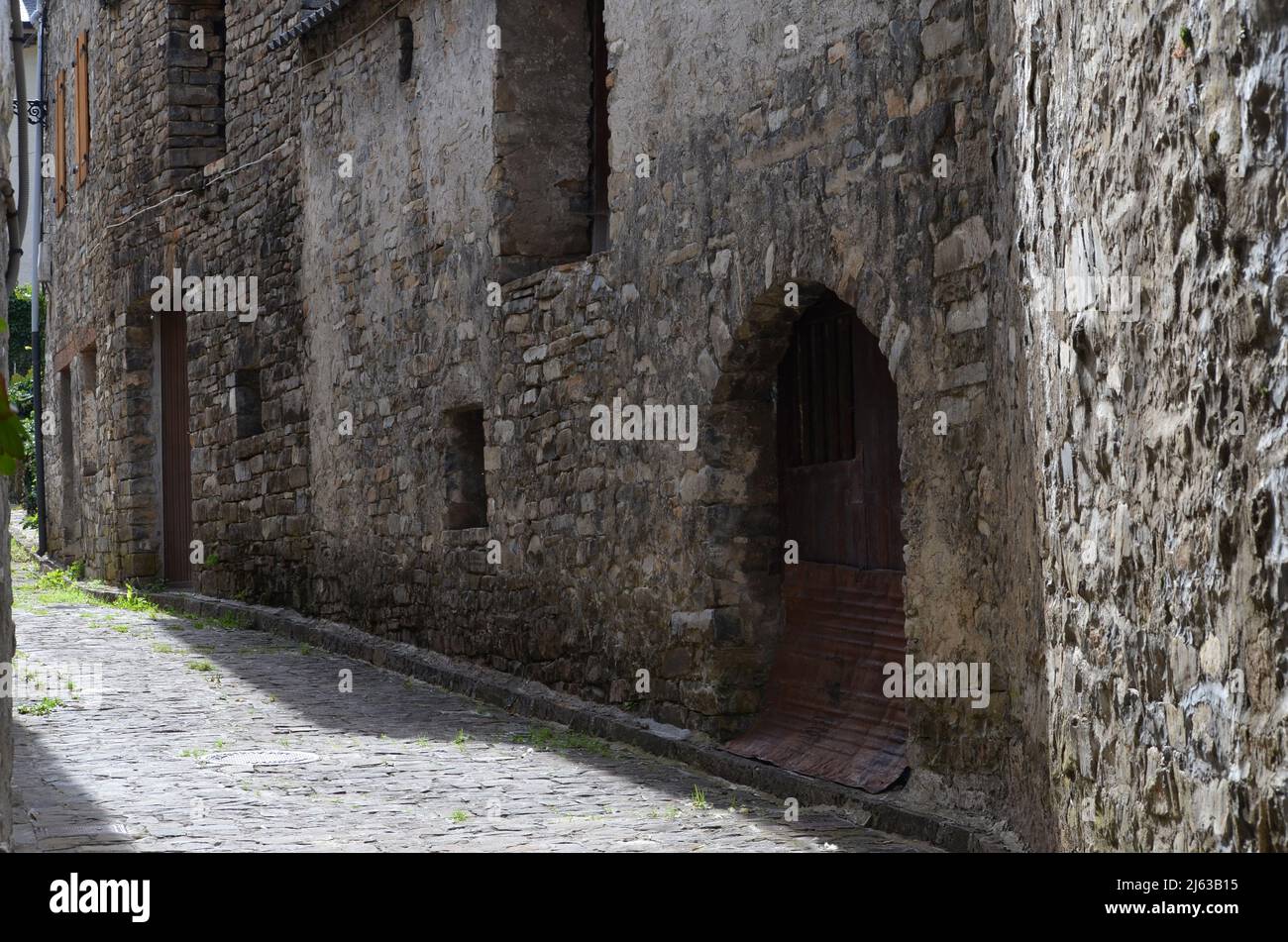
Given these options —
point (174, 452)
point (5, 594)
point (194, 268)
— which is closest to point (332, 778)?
point (5, 594)

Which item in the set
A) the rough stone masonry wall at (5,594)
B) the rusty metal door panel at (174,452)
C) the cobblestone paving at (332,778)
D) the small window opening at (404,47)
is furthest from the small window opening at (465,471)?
the rough stone masonry wall at (5,594)

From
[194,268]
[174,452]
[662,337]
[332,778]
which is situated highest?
[194,268]

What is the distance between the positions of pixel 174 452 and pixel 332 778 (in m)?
9.88

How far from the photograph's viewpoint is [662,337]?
763cm

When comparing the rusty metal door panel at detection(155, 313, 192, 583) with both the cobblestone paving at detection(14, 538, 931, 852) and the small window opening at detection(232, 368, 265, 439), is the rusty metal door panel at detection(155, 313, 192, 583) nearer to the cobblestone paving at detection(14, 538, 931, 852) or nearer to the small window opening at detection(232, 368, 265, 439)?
the small window opening at detection(232, 368, 265, 439)

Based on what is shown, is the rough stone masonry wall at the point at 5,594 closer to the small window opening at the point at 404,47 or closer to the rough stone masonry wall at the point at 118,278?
the small window opening at the point at 404,47

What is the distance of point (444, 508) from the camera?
9.98 m

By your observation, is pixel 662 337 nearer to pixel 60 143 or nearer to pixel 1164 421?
pixel 1164 421

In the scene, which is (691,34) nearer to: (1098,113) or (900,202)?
(900,202)

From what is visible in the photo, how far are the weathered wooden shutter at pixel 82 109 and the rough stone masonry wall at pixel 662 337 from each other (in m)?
6.20

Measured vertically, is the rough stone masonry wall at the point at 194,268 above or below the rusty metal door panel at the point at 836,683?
above

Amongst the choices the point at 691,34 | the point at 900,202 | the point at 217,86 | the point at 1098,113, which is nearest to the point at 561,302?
the point at 691,34

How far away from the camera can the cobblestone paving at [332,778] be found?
542 centimetres

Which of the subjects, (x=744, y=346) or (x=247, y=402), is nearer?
(x=744, y=346)
